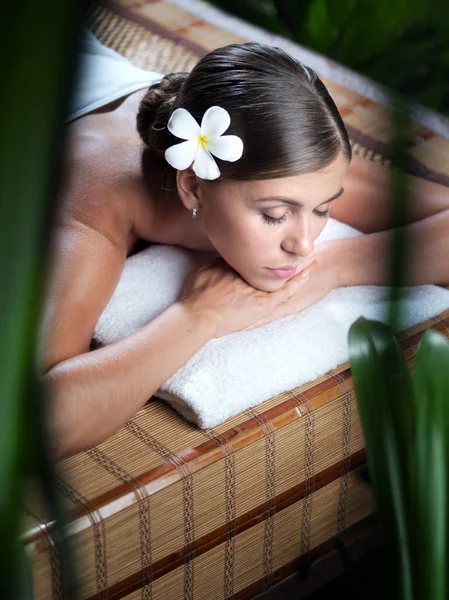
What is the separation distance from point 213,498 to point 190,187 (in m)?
0.40

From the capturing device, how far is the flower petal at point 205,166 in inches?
37.0

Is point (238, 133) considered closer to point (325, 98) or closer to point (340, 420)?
point (325, 98)

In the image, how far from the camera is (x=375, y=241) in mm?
1164

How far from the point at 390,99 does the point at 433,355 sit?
281mm

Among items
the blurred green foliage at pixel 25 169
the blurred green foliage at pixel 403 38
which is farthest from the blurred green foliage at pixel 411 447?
the blurred green foliage at pixel 25 169

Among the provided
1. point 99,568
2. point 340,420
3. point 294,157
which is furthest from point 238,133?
point 99,568

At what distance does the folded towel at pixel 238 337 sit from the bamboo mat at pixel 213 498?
0.02 m

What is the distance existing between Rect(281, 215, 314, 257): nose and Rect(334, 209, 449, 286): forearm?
0.16 meters

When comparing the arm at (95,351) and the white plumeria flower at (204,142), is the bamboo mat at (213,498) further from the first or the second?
the white plumeria flower at (204,142)

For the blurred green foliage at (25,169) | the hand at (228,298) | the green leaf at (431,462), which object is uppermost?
the blurred green foliage at (25,169)

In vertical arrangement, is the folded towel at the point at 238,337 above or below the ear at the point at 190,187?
below

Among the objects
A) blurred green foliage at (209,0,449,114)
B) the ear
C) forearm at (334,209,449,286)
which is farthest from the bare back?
blurred green foliage at (209,0,449,114)

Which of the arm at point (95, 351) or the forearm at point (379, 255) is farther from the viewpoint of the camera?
the forearm at point (379, 255)

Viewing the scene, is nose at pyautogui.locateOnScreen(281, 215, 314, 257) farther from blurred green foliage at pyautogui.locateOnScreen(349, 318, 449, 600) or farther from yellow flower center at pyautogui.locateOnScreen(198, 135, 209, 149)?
blurred green foliage at pyautogui.locateOnScreen(349, 318, 449, 600)
